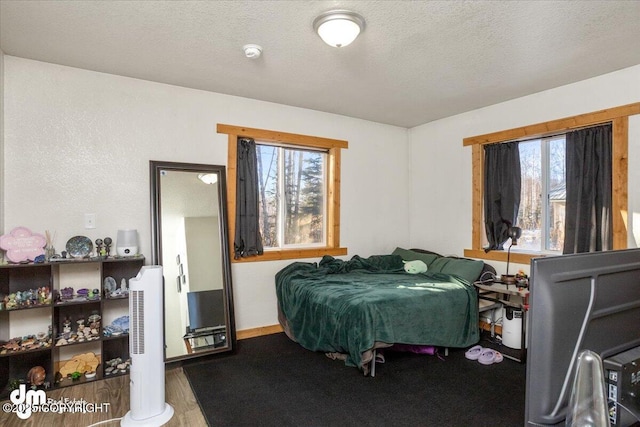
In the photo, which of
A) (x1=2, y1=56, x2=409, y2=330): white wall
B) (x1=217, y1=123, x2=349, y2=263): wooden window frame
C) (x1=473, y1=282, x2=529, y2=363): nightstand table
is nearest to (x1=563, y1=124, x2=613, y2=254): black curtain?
(x1=473, y1=282, x2=529, y2=363): nightstand table

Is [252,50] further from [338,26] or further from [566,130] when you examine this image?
[566,130]

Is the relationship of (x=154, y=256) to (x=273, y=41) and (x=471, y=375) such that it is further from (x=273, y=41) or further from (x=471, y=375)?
(x=471, y=375)

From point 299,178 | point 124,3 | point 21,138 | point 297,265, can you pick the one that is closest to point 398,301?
point 297,265

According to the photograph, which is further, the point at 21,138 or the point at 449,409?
the point at 21,138

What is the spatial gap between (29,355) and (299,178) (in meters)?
2.96

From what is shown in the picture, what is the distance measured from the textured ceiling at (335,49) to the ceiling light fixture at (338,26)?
5cm

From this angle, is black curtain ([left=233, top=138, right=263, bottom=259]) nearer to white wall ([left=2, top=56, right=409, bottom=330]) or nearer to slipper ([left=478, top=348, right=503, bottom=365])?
white wall ([left=2, top=56, right=409, bottom=330])

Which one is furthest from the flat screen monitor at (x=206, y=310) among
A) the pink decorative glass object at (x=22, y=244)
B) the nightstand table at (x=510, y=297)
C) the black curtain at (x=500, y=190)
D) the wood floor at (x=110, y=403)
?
the black curtain at (x=500, y=190)

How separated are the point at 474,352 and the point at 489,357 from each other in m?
0.14

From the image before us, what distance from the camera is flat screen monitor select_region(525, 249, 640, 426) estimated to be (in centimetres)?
66

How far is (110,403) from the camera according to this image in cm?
242

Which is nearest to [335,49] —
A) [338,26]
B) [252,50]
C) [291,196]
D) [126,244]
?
[338,26]

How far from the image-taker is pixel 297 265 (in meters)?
3.86

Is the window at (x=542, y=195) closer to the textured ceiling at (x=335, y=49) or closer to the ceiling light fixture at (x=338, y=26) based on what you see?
the textured ceiling at (x=335, y=49)
